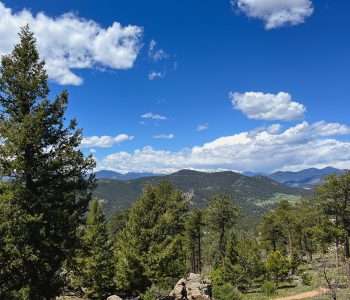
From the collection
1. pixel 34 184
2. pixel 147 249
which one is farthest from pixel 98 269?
pixel 34 184

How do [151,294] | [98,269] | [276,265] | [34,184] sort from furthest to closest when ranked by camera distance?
1. [276,265]
2. [98,269]
3. [151,294]
4. [34,184]

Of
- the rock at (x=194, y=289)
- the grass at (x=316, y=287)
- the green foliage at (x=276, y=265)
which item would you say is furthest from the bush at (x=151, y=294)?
the green foliage at (x=276, y=265)

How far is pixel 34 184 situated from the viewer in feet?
70.3

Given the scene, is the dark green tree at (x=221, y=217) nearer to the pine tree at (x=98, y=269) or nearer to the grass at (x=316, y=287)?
the grass at (x=316, y=287)

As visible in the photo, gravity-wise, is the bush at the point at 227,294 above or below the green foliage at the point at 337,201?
below

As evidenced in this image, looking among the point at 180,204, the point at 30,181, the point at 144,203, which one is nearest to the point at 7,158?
the point at 30,181

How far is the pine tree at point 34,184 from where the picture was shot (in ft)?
63.7

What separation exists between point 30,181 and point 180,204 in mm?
40222

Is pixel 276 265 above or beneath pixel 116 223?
beneath

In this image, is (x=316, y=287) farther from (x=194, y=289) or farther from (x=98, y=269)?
(x=98, y=269)

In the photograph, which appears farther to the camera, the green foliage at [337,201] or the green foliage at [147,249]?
the green foliage at [337,201]

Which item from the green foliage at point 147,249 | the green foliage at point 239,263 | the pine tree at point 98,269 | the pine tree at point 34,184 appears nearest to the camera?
the pine tree at point 34,184

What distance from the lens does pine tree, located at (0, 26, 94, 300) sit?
19.4 m

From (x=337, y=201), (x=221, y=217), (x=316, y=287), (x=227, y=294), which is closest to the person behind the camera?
(x=227, y=294)
